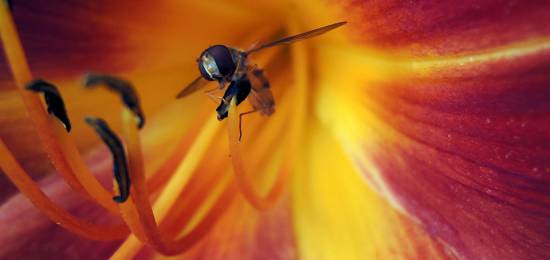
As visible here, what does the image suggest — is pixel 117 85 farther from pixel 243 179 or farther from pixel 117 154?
pixel 243 179

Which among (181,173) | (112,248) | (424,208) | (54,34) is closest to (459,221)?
(424,208)

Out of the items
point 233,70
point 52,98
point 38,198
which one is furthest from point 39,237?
point 233,70

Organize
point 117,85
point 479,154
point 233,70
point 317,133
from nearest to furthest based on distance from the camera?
point 117,85 < point 479,154 < point 233,70 < point 317,133

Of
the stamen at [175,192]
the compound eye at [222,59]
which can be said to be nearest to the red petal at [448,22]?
the compound eye at [222,59]

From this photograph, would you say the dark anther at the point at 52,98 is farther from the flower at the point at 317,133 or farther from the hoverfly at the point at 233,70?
the hoverfly at the point at 233,70

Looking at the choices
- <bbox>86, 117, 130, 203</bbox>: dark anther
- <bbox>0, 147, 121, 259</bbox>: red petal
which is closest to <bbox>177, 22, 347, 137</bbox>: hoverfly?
<bbox>86, 117, 130, 203</bbox>: dark anther

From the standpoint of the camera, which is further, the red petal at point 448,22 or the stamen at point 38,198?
the stamen at point 38,198

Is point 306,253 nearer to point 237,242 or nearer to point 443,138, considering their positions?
point 237,242
